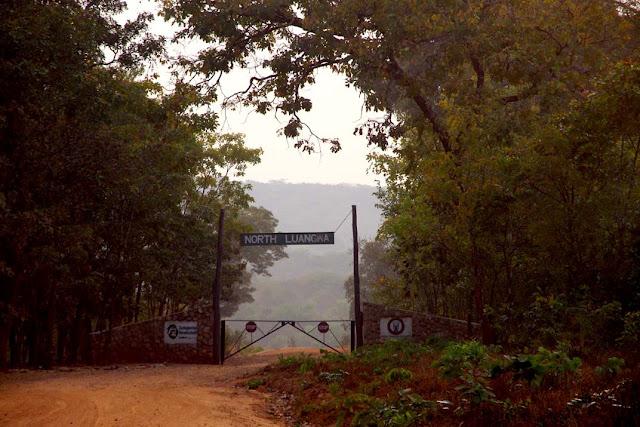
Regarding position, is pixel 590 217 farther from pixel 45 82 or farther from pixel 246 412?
pixel 45 82

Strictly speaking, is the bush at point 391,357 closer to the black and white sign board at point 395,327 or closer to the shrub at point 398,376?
the shrub at point 398,376

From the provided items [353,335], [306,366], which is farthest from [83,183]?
[353,335]

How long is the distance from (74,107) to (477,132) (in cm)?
1146

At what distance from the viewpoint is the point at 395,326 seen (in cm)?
2248

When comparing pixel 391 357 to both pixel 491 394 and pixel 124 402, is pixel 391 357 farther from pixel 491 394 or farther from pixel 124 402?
pixel 491 394

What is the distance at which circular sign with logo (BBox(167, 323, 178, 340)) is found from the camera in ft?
75.8

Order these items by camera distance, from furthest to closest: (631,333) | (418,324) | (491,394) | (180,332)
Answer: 1. (180,332)
2. (418,324)
3. (631,333)
4. (491,394)

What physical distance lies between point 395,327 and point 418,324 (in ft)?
2.88

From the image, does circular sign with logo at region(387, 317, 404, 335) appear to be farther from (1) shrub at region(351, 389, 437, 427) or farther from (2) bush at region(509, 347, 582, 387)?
(2) bush at region(509, 347, 582, 387)

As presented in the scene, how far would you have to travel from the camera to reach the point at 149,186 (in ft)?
70.0

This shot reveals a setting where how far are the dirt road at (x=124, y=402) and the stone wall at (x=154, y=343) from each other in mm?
6490

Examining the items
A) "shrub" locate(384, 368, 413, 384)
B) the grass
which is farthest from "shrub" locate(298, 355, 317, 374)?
"shrub" locate(384, 368, 413, 384)

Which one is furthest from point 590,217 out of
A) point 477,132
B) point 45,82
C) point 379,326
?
point 45,82

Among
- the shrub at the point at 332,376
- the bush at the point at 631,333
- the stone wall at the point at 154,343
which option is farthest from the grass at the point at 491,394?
the stone wall at the point at 154,343
